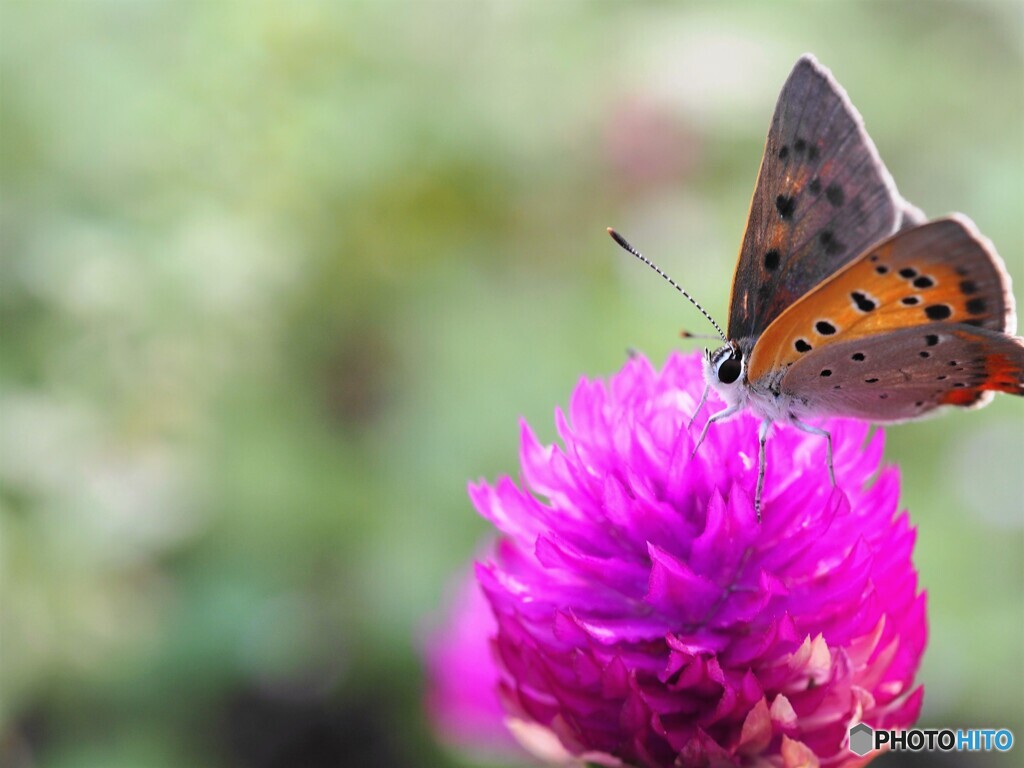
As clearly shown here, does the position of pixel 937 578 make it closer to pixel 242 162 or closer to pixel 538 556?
pixel 538 556

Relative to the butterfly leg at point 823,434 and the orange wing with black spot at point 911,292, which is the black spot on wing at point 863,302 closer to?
the orange wing with black spot at point 911,292

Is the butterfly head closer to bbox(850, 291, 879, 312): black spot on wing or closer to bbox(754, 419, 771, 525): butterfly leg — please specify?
bbox(754, 419, 771, 525): butterfly leg

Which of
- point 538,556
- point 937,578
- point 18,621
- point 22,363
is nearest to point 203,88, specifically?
point 22,363

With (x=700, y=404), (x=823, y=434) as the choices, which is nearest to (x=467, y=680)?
(x=700, y=404)

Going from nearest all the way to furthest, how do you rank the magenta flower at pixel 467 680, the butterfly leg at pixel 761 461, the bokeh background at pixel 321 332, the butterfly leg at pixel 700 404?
the butterfly leg at pixel 761 461 < the butterfly leg at pixel 700 404 < the magenta flower at pixel 467 680 < the bokeh background at pixel 321 332

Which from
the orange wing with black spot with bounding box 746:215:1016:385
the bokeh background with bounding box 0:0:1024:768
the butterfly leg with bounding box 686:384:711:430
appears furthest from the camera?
the bokeh background with bounding box 0:0:1024:768

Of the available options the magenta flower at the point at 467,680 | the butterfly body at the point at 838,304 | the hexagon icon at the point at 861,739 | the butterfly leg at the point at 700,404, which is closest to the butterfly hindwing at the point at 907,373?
the butterfly body at the point at 838,304

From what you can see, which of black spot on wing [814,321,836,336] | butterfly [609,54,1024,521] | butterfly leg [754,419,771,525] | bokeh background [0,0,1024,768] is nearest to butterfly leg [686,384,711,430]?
butterfly [609,54,1024,521]

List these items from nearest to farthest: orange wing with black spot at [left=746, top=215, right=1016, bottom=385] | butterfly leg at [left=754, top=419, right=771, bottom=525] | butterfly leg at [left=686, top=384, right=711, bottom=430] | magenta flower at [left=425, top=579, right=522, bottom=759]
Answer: orange wing with black spot at [left=746, top=215, right=1016, bottom=385] < butterfly leg at [left=754, top=419, right=771, bottom=525] < butterfly leg at [left=686, top=384, right=711, bottom=430] < magenta flower at [left=425, top=579, right=522, bottom=759]
